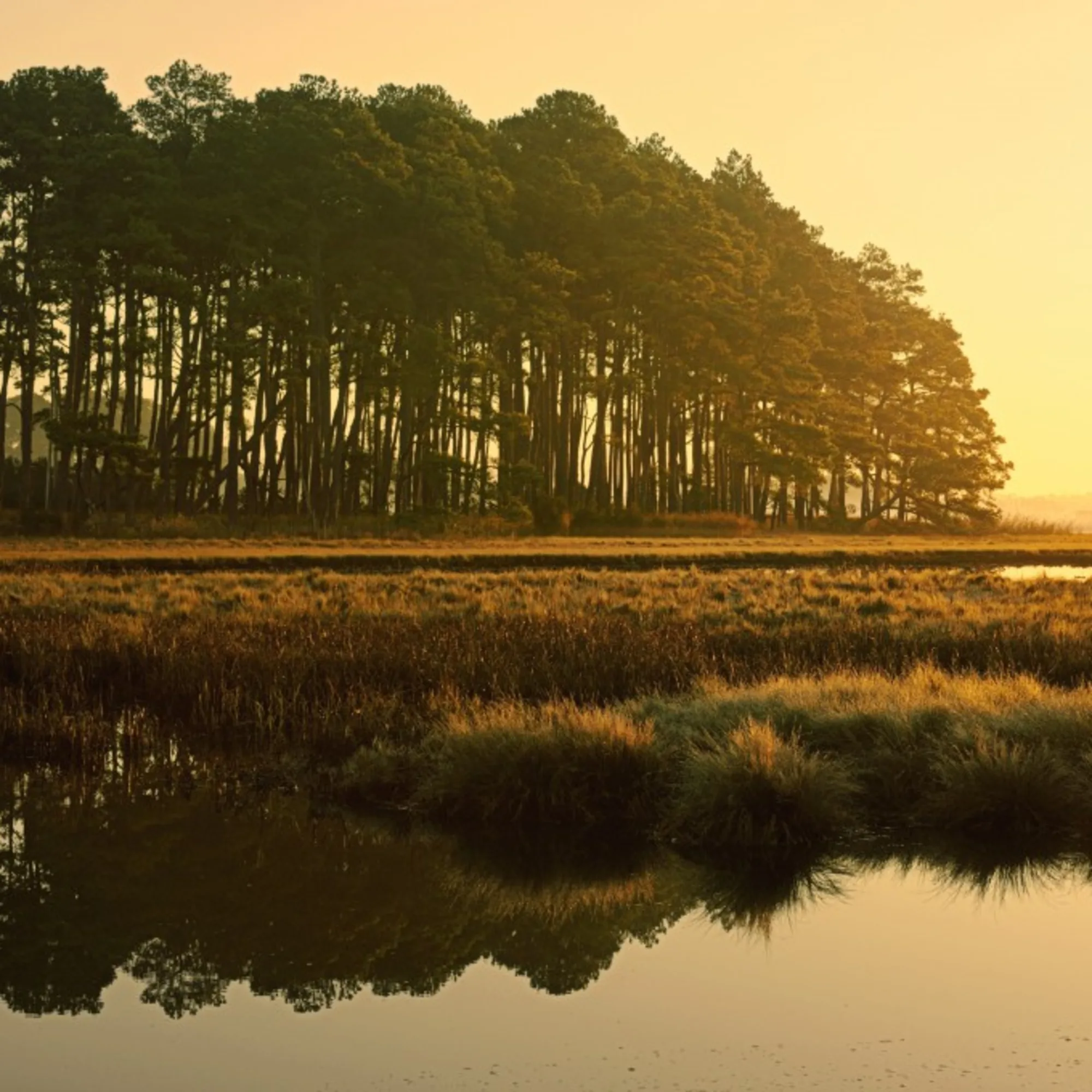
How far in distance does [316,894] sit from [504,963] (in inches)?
62.7

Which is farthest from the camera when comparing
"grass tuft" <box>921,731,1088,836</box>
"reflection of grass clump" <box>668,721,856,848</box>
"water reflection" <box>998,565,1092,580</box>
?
"water reflection" <box>998,565,1092,580</box>

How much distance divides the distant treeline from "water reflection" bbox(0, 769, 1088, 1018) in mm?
40286

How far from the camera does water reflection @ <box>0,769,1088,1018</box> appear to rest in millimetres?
8164

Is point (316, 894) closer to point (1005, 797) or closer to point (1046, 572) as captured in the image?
point (1005, 797)

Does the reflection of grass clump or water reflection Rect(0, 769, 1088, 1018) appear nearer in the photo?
water reflection Rect(0, 769, 1088, 1018)


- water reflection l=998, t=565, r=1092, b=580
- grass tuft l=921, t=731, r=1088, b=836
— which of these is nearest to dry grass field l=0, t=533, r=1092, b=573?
water reflection l=998, t=565, r=1092, b=580

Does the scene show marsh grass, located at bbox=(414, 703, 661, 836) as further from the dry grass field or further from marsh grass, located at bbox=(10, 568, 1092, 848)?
the dry grass field

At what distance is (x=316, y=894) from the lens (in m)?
9.67

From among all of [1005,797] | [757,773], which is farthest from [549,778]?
[1005,797]

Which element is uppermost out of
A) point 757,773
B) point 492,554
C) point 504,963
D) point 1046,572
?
point 1046,572

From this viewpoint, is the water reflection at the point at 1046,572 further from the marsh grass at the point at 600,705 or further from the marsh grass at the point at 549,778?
the marsh grass at the point at 549,778

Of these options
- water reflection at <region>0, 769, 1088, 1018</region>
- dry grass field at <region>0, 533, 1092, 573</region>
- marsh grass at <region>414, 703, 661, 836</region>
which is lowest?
water reflection at <region>0, 769, 1088, 1018</region>

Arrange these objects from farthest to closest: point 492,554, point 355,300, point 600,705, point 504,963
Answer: point 355,300 → point 492,554 → point 600,705 → point 504,963

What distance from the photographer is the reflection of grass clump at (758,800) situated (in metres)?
11.3
